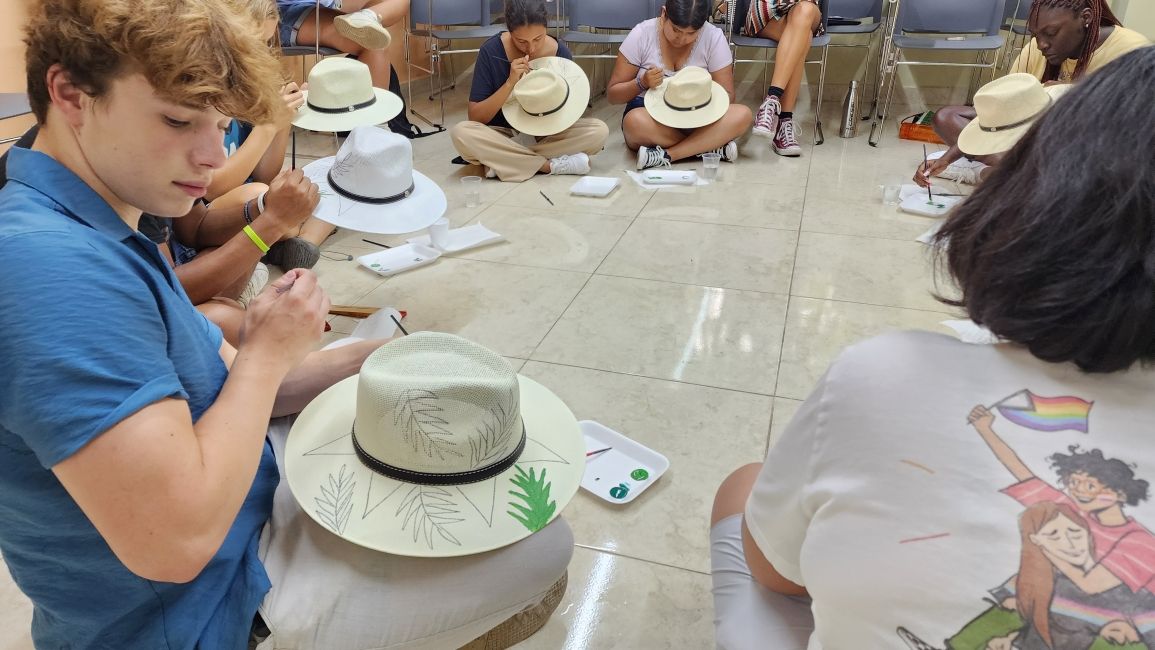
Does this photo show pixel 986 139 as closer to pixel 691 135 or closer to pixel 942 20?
pixel 691 135

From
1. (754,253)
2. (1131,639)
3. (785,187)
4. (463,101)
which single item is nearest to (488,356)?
(1131,639)

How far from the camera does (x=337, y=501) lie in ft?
3.34

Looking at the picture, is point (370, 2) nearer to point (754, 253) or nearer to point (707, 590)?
point (754, 253)

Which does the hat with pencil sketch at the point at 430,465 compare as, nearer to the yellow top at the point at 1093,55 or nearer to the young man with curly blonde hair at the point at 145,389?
the young man with curly blonde hair at the point at 145,389

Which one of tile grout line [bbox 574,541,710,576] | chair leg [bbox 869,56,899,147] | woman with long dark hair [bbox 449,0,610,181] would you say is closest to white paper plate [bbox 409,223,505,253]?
woman with long dark hair [bbox 449,0,610,181]

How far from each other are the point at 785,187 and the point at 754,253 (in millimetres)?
896

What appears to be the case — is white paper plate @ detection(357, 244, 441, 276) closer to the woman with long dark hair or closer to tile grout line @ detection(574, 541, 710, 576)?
the woman with long dark hair

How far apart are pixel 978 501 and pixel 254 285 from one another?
2.04 metres

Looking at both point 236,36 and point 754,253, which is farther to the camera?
point 754,253

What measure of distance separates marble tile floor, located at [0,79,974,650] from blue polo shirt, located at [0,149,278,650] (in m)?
0.59

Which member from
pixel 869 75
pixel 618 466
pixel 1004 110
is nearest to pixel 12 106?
pixel 618 466

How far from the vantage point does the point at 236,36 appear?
2.69ft

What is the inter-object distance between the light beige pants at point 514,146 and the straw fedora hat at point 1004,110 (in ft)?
5.59

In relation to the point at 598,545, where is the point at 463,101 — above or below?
below
